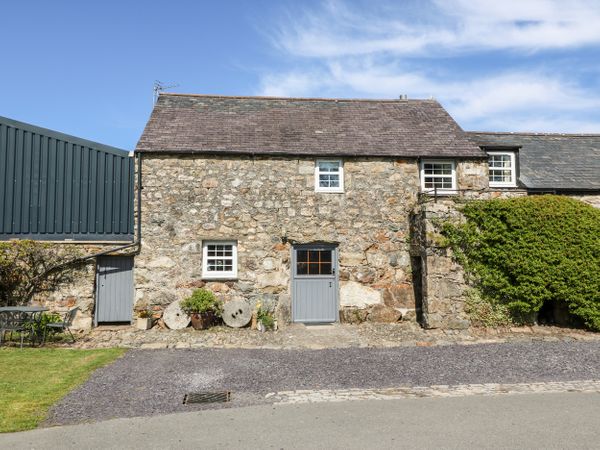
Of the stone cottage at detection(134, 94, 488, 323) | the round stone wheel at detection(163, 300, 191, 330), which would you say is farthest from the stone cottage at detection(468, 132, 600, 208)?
the round stone wheel at detection(163, 300, 191, 330)

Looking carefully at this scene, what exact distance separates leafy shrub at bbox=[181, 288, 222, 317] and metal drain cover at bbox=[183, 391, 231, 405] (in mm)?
5487

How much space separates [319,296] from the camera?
44.2 feet

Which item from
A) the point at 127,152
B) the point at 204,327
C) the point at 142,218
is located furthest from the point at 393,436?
the point at 127,152

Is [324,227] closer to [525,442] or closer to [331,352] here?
[331,352]

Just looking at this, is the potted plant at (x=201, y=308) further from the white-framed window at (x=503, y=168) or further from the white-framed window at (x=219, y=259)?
the white-framed window at (x=503, y=168)

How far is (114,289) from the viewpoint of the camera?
43.5ft

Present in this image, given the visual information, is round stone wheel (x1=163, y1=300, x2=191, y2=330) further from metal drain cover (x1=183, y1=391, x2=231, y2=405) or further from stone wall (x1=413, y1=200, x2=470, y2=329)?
stone wall (x1=413, y1=200, x2=470, y2=329)

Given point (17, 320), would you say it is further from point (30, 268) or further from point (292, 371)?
point (292, 371)

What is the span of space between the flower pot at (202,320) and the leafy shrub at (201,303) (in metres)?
0.09

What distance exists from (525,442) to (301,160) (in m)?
10.1

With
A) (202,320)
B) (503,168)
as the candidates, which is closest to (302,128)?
(202,320)

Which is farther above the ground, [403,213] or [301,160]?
[301,160]

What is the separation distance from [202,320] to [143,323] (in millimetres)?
1641

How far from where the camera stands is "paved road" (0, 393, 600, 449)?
5.13m
